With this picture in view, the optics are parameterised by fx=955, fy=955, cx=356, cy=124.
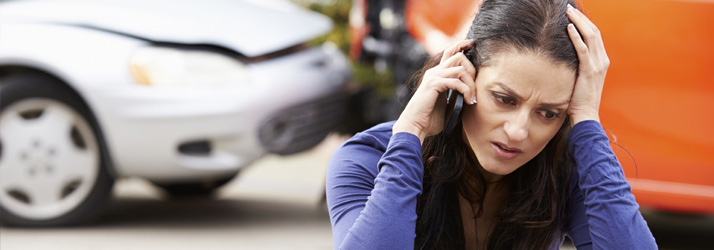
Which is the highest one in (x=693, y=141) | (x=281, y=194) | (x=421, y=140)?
(x=421, y=140)

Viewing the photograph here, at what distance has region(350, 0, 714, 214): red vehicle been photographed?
373 cm

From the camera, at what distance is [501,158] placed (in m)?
2.21

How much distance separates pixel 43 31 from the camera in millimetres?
4465

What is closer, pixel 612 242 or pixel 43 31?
pixel 612 242

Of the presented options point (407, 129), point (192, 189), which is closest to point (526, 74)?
point (407, 129)

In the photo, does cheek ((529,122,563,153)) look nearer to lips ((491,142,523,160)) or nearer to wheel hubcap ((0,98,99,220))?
lips ((491,142,523,160))

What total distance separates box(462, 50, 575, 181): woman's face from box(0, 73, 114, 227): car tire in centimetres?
264

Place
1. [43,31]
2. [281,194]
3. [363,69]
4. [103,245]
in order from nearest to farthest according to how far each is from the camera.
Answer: [103,245] < [43,31] < [363,69] < [281,194]

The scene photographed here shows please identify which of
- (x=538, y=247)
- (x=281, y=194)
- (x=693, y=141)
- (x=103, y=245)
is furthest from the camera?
(x=281, y=194)

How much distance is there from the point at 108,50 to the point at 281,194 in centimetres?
199

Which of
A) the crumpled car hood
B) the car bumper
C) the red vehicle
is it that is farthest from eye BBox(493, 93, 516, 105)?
the crumpled car hood

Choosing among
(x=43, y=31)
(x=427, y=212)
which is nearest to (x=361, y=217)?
(x=427, y=212)

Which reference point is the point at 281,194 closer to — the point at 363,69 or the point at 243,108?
the point at 363,69

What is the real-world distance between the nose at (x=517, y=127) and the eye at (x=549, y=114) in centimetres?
6
